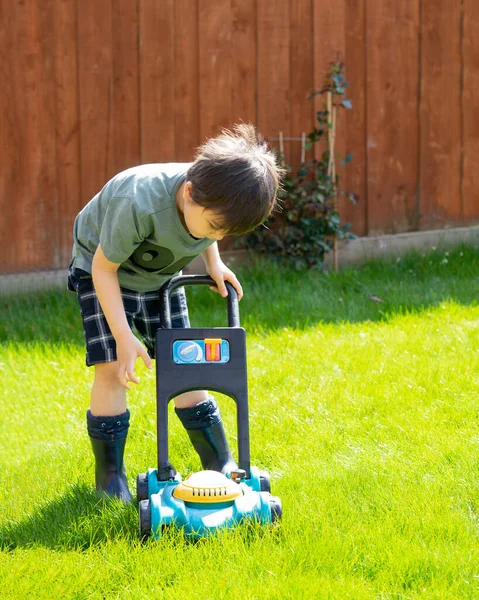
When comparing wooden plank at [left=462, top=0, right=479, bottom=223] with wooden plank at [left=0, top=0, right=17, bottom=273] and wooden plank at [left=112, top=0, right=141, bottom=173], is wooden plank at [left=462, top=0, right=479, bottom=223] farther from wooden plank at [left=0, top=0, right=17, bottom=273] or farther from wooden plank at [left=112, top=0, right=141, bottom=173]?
wooden plank at [left=0, top=0, right=17, bottom=273]

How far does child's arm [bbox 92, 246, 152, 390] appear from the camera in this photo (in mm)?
2654

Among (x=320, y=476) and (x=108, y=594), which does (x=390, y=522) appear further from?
(x=108, y=594)

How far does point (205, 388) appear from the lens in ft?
8.75

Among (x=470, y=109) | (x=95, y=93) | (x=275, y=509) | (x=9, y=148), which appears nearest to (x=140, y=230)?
(x=275, y=509)

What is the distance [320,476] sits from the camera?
117 inches

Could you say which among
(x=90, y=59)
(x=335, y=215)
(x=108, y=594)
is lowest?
(x=108, y=594)

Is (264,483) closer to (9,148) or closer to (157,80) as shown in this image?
(9,148)

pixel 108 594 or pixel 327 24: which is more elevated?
pixel 327 24

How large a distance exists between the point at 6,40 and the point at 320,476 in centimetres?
328

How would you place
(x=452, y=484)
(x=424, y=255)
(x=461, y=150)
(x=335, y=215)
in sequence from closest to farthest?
(x=452, y=484)
(x=335, y=215)
(x=424, y=255)
(x=461, y=150)

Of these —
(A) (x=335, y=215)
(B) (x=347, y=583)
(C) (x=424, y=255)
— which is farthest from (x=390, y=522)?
(C) (x=424, y=255)

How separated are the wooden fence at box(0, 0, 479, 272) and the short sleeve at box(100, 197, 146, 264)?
2.67m

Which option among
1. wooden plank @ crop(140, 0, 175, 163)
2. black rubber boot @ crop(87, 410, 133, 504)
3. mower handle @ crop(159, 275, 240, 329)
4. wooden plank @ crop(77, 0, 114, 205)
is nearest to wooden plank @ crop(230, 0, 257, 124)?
wooden plank @ crop(140, 0, 175, 163)

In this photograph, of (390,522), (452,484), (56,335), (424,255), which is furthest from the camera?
(424,255)
